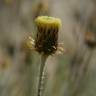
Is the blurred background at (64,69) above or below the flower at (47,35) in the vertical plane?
below

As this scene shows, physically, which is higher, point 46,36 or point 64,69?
point 46,36

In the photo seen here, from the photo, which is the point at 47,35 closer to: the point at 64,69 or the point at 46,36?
the point at 46,36

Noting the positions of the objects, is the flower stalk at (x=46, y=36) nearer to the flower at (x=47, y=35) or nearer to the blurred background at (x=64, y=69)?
the flower at (x=47, y=35)

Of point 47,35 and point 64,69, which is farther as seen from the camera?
point 64,69

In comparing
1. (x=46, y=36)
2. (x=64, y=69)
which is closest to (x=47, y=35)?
(x=46, y=36)

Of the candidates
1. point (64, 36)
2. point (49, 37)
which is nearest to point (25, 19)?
point (64, 36)

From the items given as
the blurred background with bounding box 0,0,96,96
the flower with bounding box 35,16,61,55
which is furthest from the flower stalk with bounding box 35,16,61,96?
the blurred background with bounding box 0,0,96,96

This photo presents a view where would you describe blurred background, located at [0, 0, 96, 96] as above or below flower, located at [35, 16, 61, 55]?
below

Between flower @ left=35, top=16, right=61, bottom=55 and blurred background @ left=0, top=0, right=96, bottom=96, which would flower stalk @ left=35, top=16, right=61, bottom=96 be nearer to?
flower @ left=35, top=16, right=61, bottom=55

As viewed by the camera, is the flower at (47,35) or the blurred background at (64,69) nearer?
the flower at (47,35)

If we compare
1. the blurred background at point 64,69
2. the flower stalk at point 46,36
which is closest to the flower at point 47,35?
the flower stalk at point 46,36

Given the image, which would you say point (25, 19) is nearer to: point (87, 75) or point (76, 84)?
point (87, 75)
